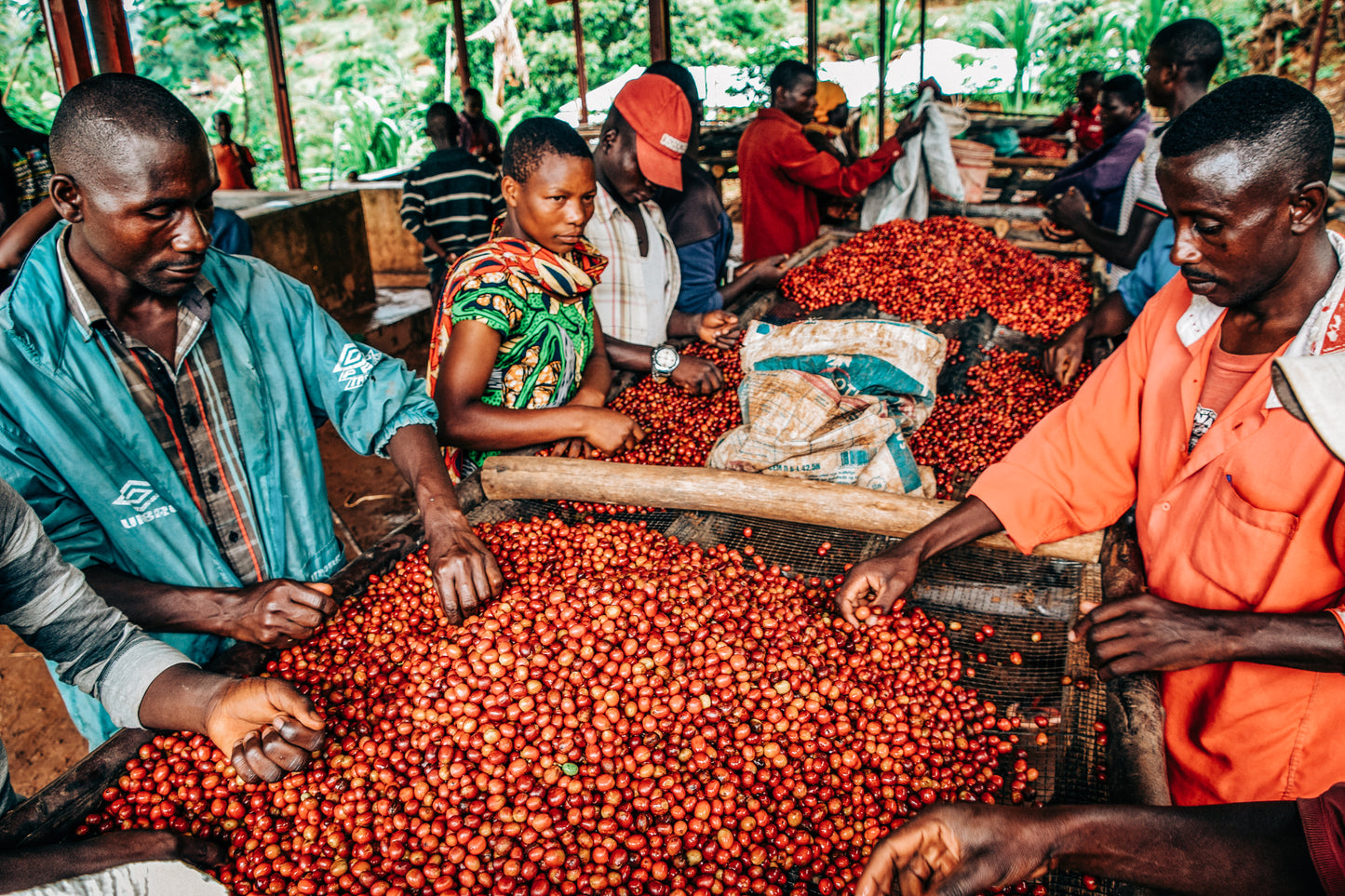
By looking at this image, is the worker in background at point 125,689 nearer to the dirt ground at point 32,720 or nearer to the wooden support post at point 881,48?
the dirt ground at point 32,720

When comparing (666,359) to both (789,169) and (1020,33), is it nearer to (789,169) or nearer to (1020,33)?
(789,169)

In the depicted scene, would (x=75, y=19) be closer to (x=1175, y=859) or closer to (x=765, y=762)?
(x=765, y=762)

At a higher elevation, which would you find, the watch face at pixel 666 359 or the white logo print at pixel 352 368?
the white logo print at pixel 352 368

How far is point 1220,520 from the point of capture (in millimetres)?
1647

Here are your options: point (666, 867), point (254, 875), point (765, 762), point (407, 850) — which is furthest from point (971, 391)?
point (254, 875)

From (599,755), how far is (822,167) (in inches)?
184

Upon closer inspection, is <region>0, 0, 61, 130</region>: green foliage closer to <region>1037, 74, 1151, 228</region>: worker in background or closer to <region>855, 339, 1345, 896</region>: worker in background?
<region>1037, 74, 1151, 228</region>: worker in background

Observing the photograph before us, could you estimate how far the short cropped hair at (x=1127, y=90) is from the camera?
492 cm

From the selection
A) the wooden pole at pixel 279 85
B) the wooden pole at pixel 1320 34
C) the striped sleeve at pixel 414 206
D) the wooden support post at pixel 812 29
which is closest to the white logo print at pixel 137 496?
the striped sleeve at pixel 414 206

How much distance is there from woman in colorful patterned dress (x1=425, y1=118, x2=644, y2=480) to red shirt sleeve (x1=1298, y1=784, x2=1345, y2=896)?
188cm

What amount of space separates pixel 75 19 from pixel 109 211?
4439mm

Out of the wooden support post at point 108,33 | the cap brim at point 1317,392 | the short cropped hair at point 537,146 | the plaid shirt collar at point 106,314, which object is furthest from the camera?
the wooden support post at point 108,33

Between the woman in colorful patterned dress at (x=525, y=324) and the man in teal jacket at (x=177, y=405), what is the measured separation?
204 millimetres

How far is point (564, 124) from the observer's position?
8.62 ft
